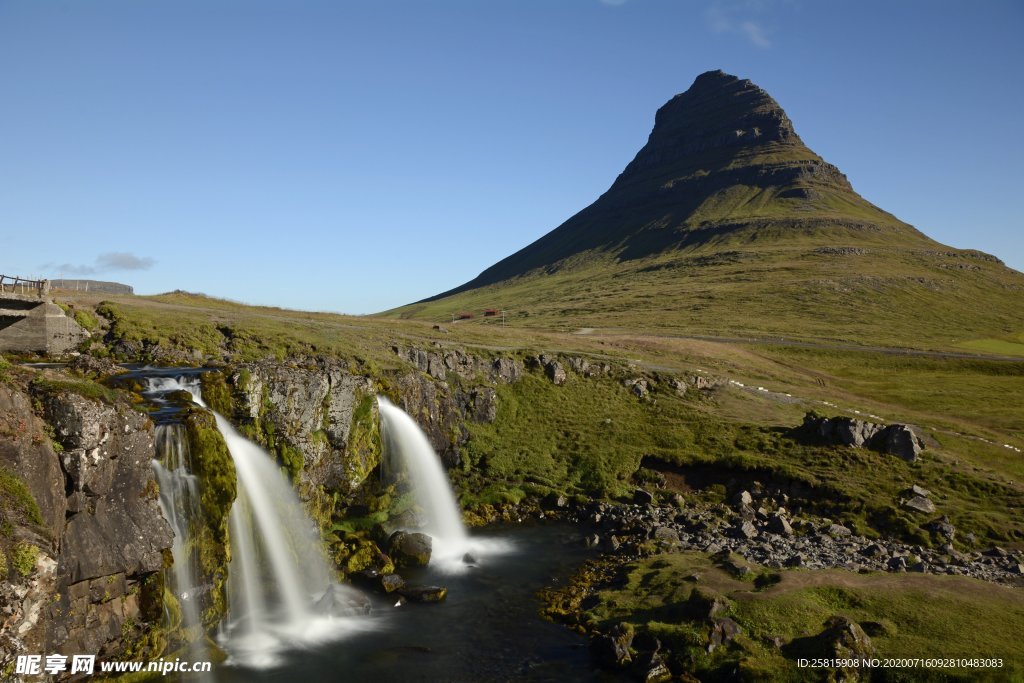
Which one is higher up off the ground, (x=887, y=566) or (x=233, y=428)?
(x=233, y=428)

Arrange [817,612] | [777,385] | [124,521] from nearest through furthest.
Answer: [124,521] → [817,612] → [777,385]

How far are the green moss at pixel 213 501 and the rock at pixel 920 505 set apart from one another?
3866 cm

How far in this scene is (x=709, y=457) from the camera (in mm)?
47500

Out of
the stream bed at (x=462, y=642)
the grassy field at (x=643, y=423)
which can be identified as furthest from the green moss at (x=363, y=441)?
the stream bed at (x=462, y=642)

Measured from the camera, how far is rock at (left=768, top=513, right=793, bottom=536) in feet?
119

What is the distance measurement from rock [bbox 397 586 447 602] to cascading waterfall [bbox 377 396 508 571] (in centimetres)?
561

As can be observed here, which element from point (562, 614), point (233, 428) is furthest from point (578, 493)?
point (233, 428)

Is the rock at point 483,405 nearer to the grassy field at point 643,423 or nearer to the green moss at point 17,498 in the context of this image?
the grassy field at point 643,423

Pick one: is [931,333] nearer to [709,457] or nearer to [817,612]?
[709,457]

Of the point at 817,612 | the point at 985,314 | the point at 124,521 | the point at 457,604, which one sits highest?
the point at 985,314

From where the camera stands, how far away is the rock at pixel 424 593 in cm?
3012

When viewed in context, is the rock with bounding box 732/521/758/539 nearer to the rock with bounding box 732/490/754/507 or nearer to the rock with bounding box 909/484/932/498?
the rock with bounding box 732/490/754/507

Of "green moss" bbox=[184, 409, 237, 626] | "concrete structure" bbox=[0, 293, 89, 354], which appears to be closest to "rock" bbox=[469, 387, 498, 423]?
"green moss" bbox=[184, 409, 237, 626]

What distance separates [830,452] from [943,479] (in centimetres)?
706
